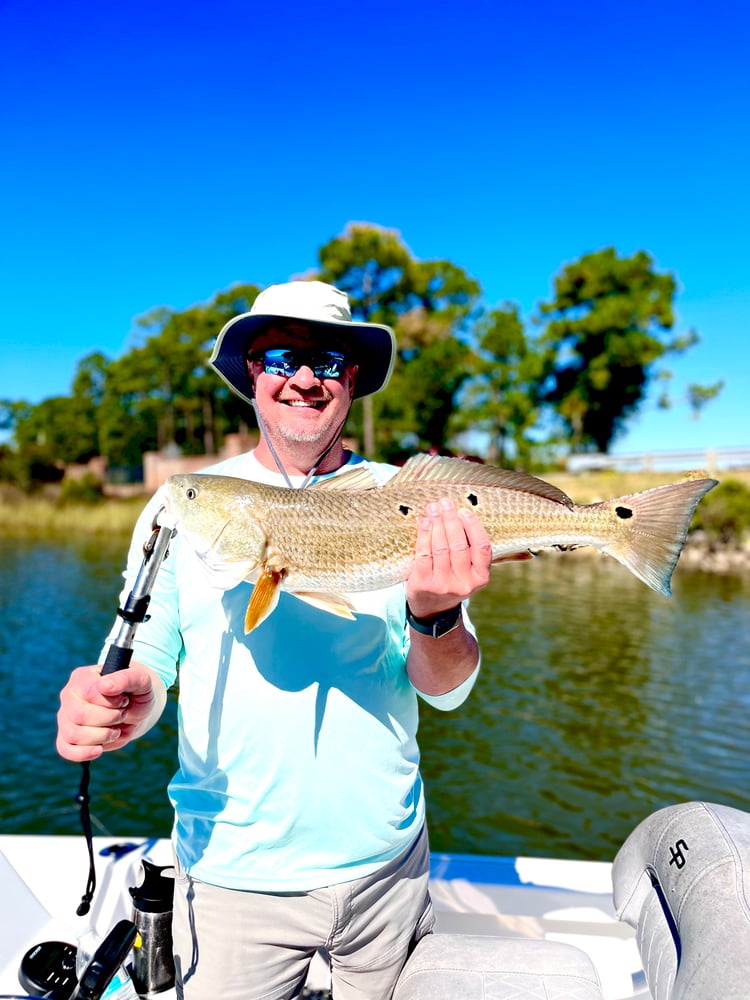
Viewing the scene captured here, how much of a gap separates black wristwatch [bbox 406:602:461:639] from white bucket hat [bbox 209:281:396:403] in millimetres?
1232

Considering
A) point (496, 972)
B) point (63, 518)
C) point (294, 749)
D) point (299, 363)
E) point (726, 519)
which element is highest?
point (299, 363)

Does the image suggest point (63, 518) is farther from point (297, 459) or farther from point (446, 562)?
point (446, 562)

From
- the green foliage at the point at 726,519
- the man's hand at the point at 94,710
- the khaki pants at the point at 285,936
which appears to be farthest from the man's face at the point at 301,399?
the green foliage at the point at 726,519

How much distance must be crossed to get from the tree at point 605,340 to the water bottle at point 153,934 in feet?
158

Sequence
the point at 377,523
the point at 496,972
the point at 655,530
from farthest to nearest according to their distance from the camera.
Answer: the point at 655,530 → the point at 377,523 → the point at 496,972

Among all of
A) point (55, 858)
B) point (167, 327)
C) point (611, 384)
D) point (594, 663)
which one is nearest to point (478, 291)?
point (611, 384)

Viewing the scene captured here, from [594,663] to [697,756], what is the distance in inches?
182

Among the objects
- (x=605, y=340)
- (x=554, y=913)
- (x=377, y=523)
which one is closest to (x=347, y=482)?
(x=377, y=523)

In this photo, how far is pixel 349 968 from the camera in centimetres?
255

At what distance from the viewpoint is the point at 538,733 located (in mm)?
12109

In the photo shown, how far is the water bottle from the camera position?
2.87m

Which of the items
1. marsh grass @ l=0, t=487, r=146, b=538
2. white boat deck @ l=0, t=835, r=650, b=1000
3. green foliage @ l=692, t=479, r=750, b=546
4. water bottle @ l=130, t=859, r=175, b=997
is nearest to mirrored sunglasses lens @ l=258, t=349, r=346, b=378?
water bottle @ l=130, t=859, r=175, b=997

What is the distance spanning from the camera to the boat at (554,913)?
2391 mm

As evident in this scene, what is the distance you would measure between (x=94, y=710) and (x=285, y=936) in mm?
1003
